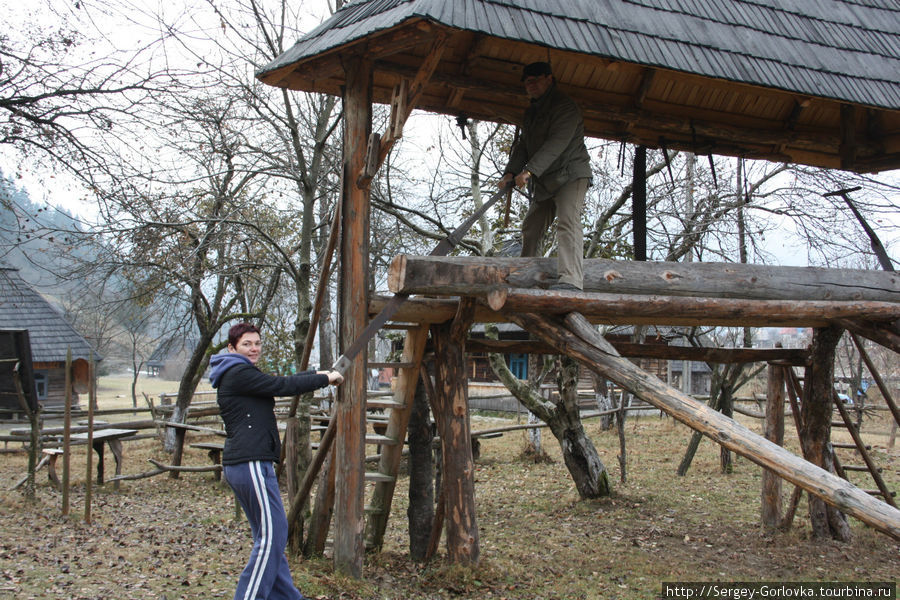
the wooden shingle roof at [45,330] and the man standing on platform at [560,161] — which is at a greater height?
the man standing on platform at [560,161]

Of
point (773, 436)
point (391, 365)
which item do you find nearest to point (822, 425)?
point (773, 436)

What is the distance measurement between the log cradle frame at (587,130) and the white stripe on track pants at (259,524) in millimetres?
1631

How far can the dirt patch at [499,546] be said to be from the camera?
19.4 ft

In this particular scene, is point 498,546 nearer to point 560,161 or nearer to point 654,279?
point 654,279

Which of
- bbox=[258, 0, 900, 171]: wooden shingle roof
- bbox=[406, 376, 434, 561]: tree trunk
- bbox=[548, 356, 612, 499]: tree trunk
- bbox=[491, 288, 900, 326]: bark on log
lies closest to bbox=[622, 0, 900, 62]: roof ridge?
bbox=[258, 0, 900, 171]: wooden shingle roof

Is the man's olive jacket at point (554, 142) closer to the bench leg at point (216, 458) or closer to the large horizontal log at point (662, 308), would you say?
the large horizontal log at point (662, 308)

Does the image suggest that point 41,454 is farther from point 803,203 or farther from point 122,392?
point 122,392

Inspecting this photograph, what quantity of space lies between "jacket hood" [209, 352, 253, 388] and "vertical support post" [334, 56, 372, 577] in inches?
61.6

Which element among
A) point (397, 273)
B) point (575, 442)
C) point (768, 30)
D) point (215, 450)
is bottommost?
point (215, 450)

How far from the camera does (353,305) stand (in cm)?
593

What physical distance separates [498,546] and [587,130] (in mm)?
4715

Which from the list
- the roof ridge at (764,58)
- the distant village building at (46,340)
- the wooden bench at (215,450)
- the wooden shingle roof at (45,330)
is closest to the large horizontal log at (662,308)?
the roof ridge at (764,58)

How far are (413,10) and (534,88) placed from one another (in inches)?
55.9

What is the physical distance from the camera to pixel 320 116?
9.95 m
